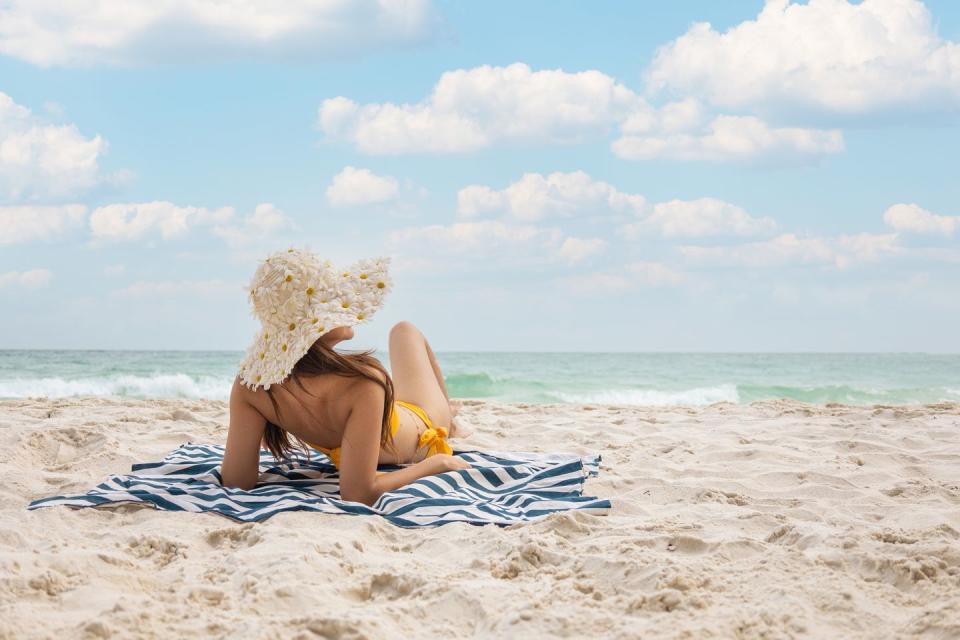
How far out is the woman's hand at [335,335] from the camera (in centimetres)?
347

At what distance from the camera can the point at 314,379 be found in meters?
3.51

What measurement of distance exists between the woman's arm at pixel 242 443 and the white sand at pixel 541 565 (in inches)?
18.5

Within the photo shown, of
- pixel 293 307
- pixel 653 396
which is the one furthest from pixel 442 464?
pixel 653 396

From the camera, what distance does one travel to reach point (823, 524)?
3256 millimetres

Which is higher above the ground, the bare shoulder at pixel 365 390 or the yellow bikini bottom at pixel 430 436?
the bare shoulder at pixel 365 390

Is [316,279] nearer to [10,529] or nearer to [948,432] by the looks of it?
[10,529]

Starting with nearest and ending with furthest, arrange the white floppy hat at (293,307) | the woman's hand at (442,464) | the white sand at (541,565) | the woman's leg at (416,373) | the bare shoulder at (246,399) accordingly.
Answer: the white sand at (541,565) → the white floppy hat at (293,307) → the bare shoulder at (246,399) → the woman's hand at (442,464) → the woman's leg at (416,373)

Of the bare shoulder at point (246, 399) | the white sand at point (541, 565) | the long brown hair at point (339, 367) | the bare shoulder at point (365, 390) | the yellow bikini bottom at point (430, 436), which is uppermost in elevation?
the long brown hair at point (339, 367)

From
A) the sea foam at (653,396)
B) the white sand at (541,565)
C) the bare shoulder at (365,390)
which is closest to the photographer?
the white sand at (541,565)

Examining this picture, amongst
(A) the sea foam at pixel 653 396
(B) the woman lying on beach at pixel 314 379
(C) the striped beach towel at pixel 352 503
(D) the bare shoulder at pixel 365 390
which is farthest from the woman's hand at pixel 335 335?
(A) the sea foam at pixel 653 396

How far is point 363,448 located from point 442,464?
0.62 metres

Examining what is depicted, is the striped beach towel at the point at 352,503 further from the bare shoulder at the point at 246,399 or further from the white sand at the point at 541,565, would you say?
the bare shoulder at the point at 246,399

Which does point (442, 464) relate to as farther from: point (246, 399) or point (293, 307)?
point (293, 307)

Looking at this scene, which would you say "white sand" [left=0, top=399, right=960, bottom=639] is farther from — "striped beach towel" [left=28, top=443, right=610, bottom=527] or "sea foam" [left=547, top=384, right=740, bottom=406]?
"sea foam" [left=547, top=384, right=740, bottom=406]
